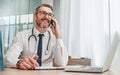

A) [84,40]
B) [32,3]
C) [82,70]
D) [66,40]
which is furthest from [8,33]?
[82,70]

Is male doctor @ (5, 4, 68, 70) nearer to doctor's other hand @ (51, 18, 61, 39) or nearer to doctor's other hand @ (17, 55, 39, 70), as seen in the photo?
doctor's other hand @ (51, 18, 61, 39)

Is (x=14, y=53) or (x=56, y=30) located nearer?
(x=14, y=53)

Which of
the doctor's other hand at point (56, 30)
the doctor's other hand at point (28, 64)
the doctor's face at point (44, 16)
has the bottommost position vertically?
the doctor's other hand at point (28, 64)

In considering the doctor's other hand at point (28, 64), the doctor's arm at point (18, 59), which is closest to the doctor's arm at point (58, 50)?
the doctor's arm at point (18, 59)

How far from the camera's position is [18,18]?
12.8 feet

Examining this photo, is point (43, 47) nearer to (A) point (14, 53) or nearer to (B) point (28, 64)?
(A) point (14, 53)

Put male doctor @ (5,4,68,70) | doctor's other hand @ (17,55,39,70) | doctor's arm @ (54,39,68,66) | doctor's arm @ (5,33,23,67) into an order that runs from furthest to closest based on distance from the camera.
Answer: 1. doctor's arm @ (54,39,68,66)
2. male doctor @ (5,4,68,70)
3. doctor's arm @ (5,33,23,67)
4. doctor's other hand @ (17,55,39,70)

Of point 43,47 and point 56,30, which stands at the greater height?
point 56,30

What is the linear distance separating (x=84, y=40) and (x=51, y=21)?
126 centimetres

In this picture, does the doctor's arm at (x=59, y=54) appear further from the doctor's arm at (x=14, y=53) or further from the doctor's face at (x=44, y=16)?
the doctor's arm at (x=14, y=53)

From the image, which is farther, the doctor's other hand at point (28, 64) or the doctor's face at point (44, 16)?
the doctor's face at point (44, 16)

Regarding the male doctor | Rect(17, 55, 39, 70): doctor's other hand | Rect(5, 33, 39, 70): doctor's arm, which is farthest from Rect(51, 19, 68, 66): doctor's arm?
Rect(17, 55, 39, 70): doctor's other hand

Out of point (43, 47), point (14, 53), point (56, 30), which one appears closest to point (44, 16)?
point (56, 30)

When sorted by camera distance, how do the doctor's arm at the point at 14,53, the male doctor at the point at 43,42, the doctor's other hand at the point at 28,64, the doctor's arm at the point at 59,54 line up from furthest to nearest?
the doctor's arm at the point at 59,54, the male doctor at the point at 43,42, the doctor's arm at the point at 14,53, the doctor's other hand at the point at 28,64
